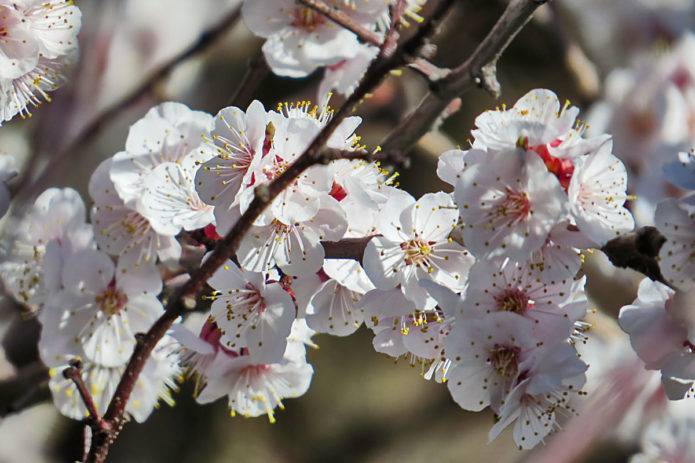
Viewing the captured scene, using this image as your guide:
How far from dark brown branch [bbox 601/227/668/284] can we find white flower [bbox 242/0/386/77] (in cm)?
39

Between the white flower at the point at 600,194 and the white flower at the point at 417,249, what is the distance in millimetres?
131

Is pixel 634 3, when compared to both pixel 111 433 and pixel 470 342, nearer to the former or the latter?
pixel 470 342

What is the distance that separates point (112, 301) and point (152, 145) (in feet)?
0.69

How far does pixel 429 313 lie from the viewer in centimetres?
83

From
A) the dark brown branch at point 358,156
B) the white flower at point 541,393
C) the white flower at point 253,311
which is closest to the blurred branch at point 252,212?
the dark brown branch at point 358,156

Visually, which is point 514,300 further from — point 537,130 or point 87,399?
point 87,399

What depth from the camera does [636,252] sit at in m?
0.72

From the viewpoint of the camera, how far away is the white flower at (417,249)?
0.74m

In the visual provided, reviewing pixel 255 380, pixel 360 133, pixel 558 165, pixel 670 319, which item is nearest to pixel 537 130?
pixel 558 165

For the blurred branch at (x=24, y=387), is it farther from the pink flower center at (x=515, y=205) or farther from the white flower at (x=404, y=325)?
the pink flower center at (x=515, y=205)

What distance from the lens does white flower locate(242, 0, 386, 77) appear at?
884mm

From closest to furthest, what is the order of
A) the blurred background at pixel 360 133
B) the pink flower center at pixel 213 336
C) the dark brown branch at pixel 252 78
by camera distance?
the pink flower center at pixel 213 336 → the dark brown branch at pixel 252 78 → the blurred background at pixel 360 133

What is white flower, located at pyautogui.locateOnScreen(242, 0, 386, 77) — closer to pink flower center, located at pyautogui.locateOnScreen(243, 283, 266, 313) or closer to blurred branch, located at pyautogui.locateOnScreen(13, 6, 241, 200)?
pink flower center, located at pyautogui.locateOnScreen(243, 283, 266, 313)

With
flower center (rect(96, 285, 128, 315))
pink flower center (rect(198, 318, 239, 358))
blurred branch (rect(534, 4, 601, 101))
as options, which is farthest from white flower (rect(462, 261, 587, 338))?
blurred branch (rect(534, 4, 601, 101))
